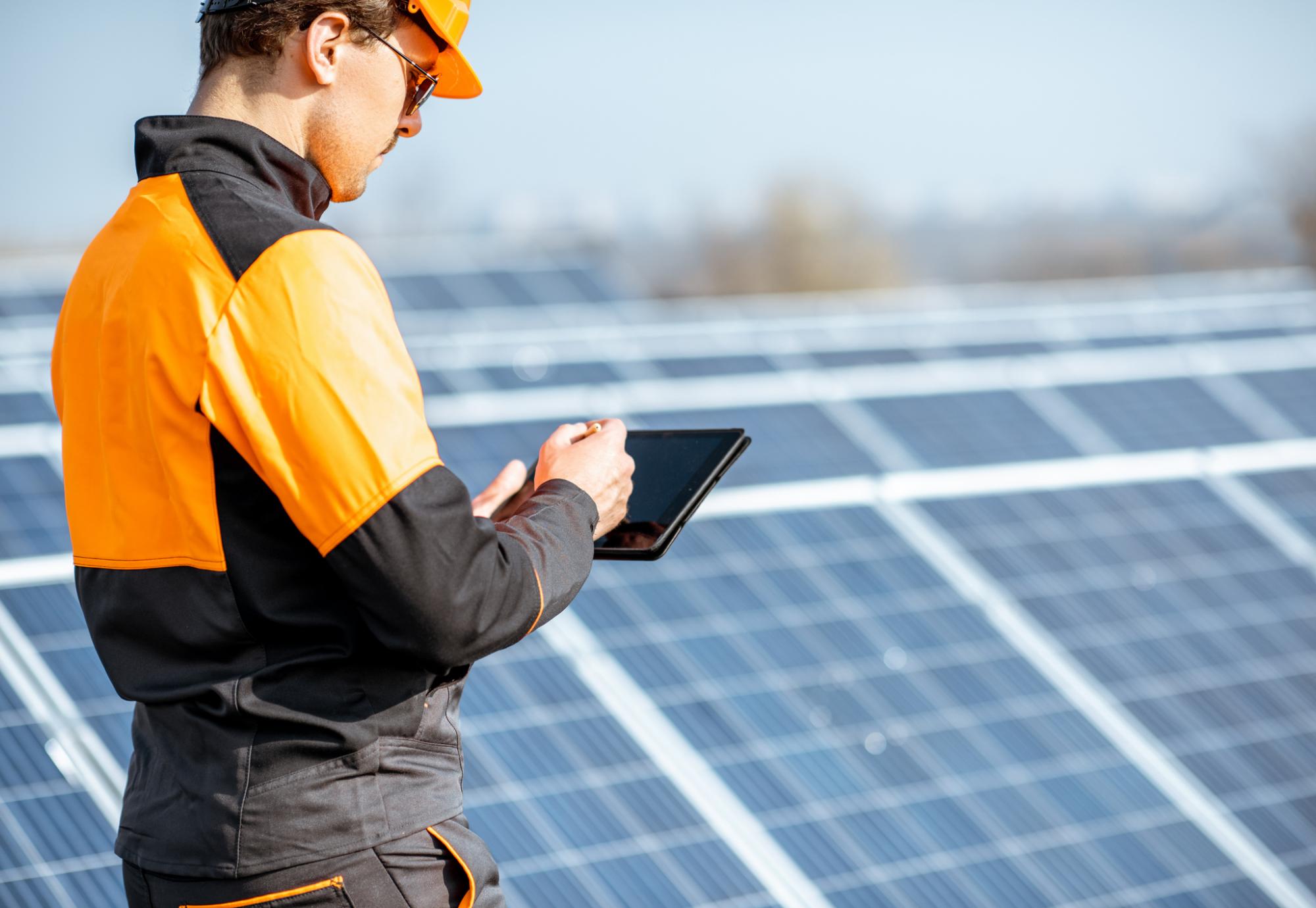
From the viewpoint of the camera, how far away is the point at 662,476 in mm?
2322

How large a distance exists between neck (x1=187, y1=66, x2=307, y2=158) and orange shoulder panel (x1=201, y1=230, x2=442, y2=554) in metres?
0.32

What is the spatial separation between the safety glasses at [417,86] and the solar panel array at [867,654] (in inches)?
100

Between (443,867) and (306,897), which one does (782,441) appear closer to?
(443,867)

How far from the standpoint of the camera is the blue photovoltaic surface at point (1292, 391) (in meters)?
8.15

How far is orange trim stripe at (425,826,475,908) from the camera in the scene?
183 centimetres

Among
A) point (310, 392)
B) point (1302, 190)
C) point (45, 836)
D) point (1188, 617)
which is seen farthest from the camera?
point (1302, 190)

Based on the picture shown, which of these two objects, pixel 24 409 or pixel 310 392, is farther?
pixel 24 409

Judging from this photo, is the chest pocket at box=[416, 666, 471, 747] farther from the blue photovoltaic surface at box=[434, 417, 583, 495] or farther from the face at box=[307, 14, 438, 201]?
the blue photovoltaic surface at box=[434, 417, 583, 495]

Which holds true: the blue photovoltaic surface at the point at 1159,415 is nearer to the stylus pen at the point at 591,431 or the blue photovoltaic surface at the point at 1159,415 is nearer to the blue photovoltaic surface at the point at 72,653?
the blue photovoltaic surface at the point at 72,653

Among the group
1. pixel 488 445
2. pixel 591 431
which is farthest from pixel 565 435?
pixel 488 445

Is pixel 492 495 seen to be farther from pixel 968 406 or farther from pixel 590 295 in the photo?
pixel 590 295

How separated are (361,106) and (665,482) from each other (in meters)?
0.87

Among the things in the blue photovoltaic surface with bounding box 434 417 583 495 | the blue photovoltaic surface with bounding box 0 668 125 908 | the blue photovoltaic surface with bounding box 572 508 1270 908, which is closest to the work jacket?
the blue photovoltaic surface with bounding box 0 668 125 908

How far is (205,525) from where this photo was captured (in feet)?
5.36
